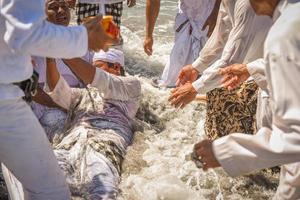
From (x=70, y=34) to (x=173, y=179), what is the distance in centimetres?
166

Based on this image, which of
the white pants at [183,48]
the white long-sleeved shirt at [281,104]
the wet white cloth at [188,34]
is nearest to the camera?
the white long-sleeved shirt at [281,104]

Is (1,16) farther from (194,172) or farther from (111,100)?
(194,172)

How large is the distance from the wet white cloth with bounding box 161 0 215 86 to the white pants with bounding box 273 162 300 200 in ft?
8.74

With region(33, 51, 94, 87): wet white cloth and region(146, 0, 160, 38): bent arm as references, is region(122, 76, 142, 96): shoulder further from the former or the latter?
region(146, 0, 160, 38): bent arm

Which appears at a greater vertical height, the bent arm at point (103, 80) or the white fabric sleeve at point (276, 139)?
the white fabric sleeve at point (276, 139)

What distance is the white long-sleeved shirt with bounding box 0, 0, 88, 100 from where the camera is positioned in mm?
1780

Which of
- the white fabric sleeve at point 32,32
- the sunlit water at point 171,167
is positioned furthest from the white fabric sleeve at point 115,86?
the white fabric sleeve at point 32,32

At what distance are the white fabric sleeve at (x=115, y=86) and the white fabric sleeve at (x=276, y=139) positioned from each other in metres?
1.64

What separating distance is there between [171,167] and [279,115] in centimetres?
187

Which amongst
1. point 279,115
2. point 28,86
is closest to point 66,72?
point 28,86

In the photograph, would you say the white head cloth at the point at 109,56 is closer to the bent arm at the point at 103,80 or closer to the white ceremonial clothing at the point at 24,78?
the bent arm at the point at 103,80

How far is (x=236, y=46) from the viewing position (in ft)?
9.96

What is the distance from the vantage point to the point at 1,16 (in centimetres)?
187

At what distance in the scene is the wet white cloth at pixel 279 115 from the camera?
5.43 ft
